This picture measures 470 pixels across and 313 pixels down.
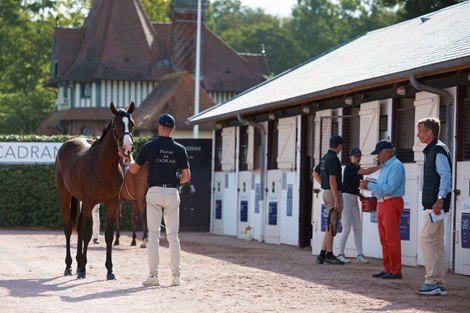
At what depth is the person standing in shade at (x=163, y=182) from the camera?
14.9 metres

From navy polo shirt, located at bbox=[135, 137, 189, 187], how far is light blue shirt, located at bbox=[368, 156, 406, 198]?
289 cm

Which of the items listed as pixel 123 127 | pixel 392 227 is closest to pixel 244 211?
pixel 392 227

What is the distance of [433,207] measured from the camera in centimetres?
1417

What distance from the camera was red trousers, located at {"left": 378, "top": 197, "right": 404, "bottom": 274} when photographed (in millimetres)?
16484

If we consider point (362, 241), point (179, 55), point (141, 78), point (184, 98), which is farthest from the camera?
point (141, 78)

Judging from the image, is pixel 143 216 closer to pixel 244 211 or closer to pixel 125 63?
pixel 244 211

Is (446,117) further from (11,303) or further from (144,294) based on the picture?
(11,303)

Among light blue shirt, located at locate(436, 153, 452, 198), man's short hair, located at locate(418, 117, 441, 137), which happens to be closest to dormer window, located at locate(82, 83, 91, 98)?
Result: man's short hair, located at locate(418, 117, 441, 137)

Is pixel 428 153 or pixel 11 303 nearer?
pixel 11 303

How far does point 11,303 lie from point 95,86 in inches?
2016

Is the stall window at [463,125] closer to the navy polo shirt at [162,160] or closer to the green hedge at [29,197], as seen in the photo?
the navy polo shirt at [162,160]

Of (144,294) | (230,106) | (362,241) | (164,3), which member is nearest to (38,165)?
(230,106)

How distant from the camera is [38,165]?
1284 inches

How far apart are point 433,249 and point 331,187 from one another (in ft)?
16.4
